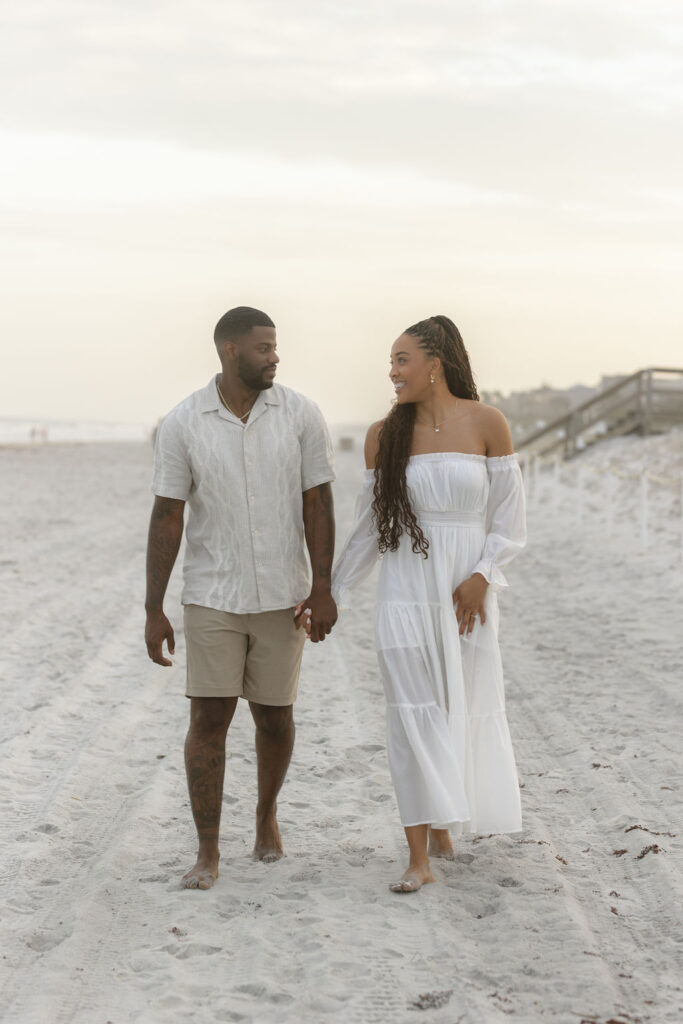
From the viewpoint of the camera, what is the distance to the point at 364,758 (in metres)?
5.43

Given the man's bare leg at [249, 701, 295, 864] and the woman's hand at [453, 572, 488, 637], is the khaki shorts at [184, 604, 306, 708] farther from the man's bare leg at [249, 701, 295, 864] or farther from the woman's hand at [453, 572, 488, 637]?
the woman's hand at [453, 572, 488, 637]

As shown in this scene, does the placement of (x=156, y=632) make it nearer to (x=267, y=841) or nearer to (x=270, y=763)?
(x=270, y=763)

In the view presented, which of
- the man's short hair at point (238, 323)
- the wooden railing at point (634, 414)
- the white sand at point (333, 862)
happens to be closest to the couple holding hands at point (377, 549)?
the man's short hair at point (238, 323)

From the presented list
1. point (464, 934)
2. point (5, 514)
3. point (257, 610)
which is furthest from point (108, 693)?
point (5, 514)

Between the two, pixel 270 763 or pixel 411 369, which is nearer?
pixel 411 369

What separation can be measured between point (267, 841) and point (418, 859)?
24.8 inches

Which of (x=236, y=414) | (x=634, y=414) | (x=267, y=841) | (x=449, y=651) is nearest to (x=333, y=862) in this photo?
(x=267, y=841)

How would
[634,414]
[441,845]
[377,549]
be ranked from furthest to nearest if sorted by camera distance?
[634,414]
[441,845]
[377,549]

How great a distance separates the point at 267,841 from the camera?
4.17 metres

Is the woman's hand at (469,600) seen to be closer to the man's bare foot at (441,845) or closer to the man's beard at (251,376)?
the man's bare foot at (441,845)

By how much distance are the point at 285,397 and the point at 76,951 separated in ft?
6.34

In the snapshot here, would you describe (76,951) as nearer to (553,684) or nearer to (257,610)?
(257,610)

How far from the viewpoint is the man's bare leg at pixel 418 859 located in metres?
3.81

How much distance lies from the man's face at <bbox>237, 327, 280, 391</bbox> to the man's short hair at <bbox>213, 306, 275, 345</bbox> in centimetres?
2
